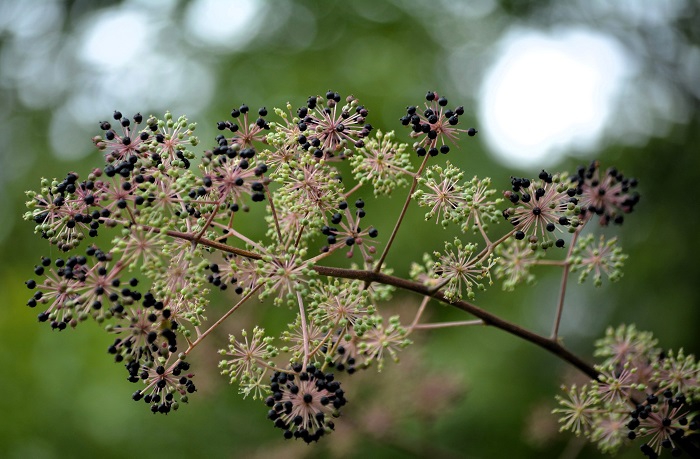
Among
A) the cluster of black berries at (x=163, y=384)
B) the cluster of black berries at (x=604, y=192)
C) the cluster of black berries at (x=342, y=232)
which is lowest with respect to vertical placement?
the cluster of black berries at (x=163, y=384)

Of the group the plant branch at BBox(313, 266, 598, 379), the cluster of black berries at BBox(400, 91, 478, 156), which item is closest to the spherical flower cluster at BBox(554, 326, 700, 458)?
the plant branch at BBox(313, 266, 598, 379)

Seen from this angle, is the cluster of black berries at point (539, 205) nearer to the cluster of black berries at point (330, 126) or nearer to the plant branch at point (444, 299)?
the plant branch at point (444, 299)

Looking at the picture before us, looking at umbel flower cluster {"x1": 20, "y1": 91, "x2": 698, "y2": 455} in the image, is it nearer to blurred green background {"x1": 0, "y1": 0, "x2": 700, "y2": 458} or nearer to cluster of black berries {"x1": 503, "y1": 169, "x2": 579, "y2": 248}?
cluster of black berries {"x1": 503, "y1": 169, "x2": 579, "y2": 248}

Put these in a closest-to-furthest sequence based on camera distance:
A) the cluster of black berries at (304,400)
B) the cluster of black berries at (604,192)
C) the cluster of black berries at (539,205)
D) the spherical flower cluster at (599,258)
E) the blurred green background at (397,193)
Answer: the cluster of black berries at (304,400) < the cluster of black berries at (539,205) < the spherical flower cluster at (599,258) < the cluster of black berries at (604,192) < the blurred green background at (397,193)

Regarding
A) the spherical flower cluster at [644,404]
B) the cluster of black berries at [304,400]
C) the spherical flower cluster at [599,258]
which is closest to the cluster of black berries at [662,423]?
the spherical flower cluster at [644,404]

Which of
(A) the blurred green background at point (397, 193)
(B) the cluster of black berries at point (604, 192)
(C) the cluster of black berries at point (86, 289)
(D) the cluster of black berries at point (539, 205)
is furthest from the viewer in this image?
(A) the blurred green background at point (397, 193)

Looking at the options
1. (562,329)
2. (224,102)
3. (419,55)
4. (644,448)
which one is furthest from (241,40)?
(644,448)

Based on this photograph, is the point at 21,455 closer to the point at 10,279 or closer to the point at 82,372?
the point at 82,372
